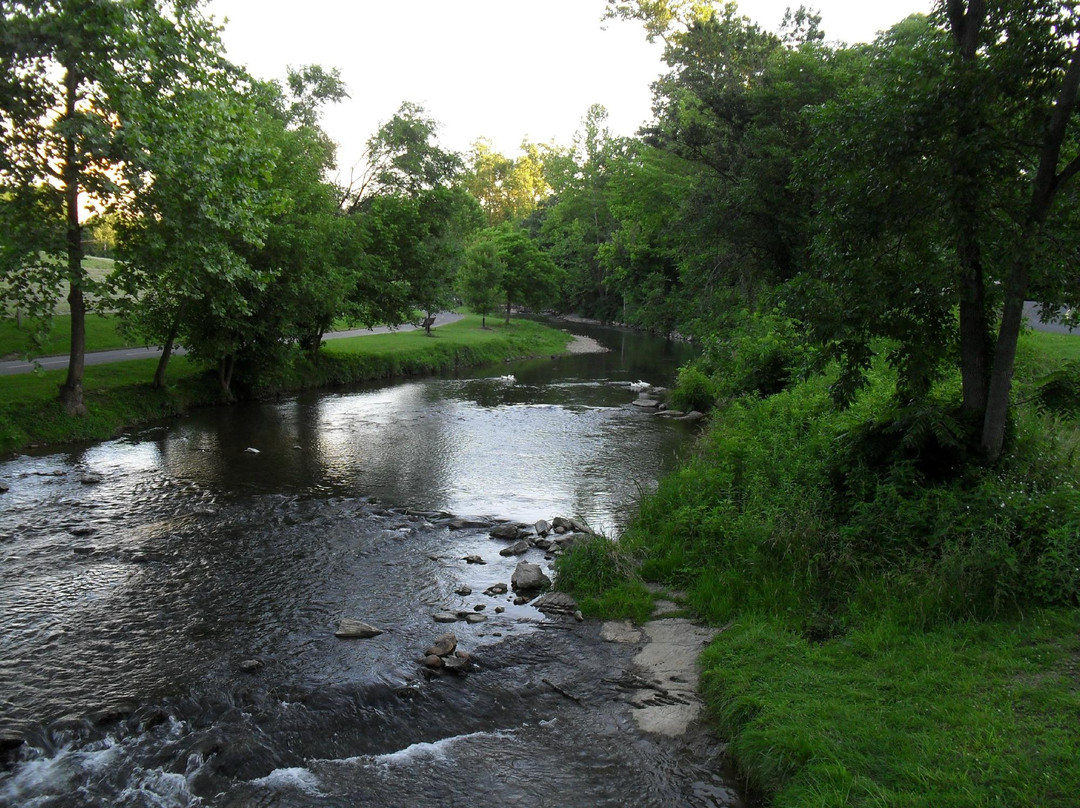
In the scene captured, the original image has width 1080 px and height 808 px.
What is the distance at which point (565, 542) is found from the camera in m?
12.5

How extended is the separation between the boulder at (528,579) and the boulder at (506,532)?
1.98m

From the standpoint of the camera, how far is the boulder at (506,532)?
13164 mm

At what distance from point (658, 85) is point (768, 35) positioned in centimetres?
1537

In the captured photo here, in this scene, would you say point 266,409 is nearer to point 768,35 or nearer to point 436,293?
point 436,293

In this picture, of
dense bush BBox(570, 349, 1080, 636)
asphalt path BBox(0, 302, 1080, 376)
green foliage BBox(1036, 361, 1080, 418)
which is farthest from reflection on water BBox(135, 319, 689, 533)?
green foliage BBox(1036, 361, 1080, 418)

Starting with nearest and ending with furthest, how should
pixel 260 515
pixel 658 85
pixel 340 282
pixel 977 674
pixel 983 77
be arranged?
pixel 977 674 < pixel 983 77 < pixel 260 515 < pixel 340 282 < pixel 658 85

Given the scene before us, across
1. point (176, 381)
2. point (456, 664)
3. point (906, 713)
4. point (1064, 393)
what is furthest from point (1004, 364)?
point (176, 381)

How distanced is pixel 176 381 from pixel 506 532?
17828 millimetres

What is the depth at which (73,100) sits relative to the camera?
56.7 ft

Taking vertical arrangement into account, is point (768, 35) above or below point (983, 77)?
above

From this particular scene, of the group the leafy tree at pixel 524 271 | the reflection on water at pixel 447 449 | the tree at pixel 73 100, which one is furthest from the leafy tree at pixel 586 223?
the tree at pixel 73 100

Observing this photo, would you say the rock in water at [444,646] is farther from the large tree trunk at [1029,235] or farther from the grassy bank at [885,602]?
the large tree trunk at [1029,235]

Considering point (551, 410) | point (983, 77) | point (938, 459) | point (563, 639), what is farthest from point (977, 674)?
point (551, 410)

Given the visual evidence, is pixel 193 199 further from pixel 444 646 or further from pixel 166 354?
pixel 444 646
